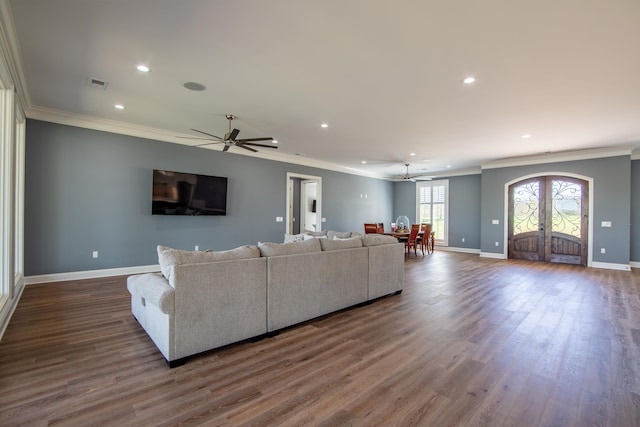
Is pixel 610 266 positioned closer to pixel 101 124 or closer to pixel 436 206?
pixel 436 206

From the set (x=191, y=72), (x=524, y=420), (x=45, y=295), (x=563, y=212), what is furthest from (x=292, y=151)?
(x=563, y=212)

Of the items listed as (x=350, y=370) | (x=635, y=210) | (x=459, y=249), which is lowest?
(x=350, y=370)

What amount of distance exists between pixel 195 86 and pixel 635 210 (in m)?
10.4

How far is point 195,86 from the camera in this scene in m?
3.87

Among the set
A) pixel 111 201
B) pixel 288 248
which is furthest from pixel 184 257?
pixel 111 201

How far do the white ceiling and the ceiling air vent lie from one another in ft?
0.25

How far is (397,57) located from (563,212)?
757 centimetres

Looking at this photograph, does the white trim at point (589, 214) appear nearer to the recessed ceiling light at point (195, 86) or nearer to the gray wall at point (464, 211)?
the gray wall at point (464, 211)

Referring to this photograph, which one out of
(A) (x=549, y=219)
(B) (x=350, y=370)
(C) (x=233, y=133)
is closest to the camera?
(B) (x=350, y=370)

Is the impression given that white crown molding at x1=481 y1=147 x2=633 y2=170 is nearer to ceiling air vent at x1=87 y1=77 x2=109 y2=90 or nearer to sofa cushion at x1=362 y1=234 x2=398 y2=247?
sofa cushion at x1=362 y1=234 x2=398 y2=247

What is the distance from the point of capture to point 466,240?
34.4 feet

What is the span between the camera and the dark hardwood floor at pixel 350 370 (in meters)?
1.87

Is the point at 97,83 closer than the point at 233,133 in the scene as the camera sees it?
Yes

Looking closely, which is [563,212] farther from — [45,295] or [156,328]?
[45,295]
